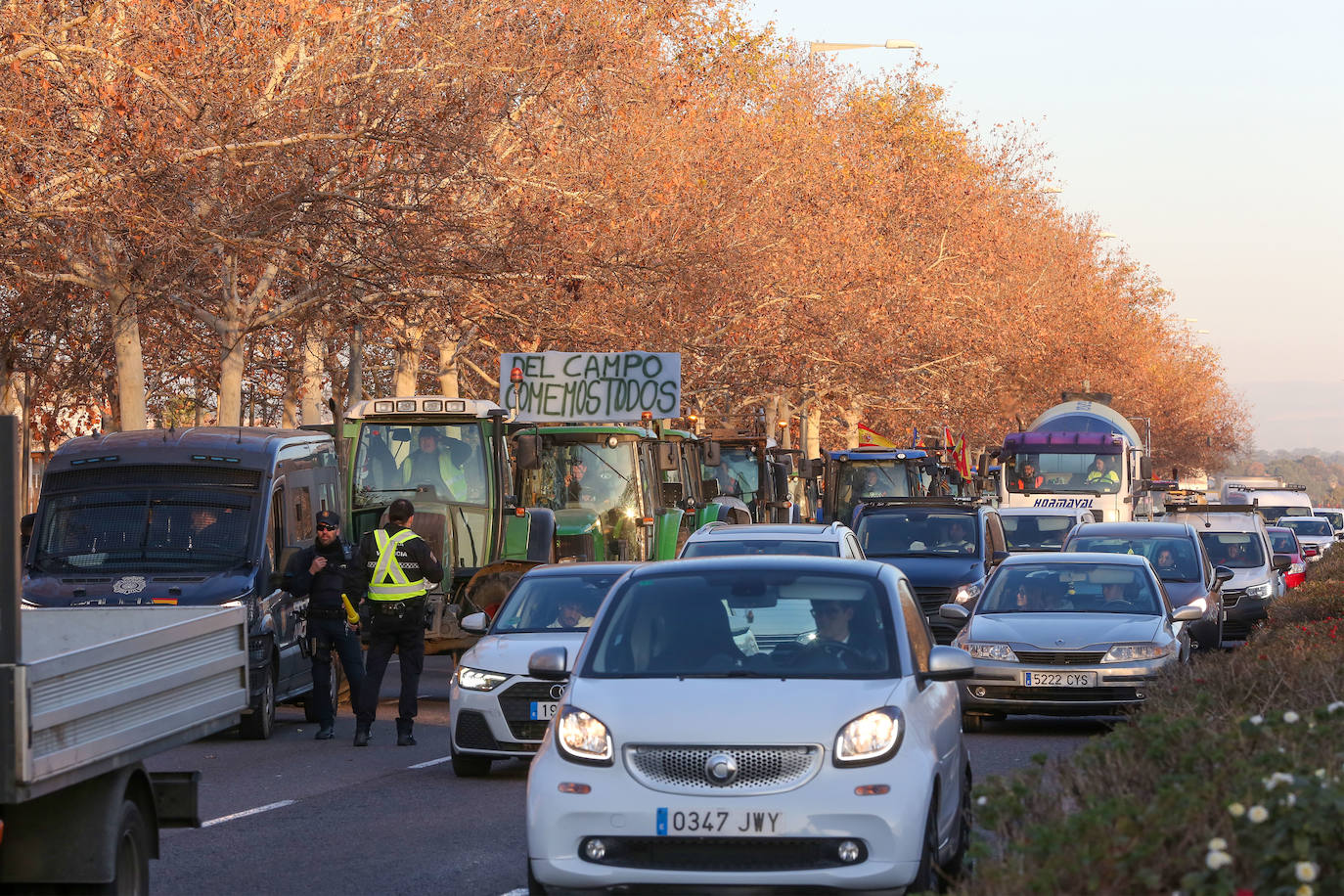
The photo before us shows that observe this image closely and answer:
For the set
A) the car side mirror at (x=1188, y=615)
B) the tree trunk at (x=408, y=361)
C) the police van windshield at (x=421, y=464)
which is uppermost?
the tree trunk at (x=408, y=361)

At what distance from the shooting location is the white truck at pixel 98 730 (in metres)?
5.67

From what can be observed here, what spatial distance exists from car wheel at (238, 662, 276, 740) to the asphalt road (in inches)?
4.6

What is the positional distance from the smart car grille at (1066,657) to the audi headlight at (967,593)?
6308 millimetres

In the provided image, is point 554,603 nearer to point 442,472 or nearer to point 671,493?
point 442,472

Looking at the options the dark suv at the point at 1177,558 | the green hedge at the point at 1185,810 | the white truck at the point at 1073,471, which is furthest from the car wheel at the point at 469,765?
the white truck at the point at 1073,471

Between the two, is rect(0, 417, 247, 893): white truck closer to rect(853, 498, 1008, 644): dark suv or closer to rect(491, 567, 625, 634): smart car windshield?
rect(491, 567, 625, 634): smart car windshield

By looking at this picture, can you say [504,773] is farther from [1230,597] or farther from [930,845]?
[1230,597]

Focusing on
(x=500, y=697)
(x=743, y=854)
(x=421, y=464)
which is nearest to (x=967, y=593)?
(x=421, y=464)

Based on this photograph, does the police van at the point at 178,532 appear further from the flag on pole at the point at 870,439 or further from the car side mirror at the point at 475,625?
the flag on pole at the point at 870,439

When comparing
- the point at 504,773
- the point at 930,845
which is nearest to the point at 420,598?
the point at 504,773

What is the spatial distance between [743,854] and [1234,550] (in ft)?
71.4

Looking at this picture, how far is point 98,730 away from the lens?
21.0ft

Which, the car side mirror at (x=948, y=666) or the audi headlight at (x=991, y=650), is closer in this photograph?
the car side mirror at (x=948, y=666)

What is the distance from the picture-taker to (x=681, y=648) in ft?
27.3
